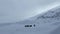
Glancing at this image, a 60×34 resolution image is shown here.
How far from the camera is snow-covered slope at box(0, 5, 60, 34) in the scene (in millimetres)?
1396

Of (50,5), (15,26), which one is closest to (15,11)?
(15,26)

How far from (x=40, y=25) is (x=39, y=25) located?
0.04 ft

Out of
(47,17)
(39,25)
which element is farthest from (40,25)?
(47,17)

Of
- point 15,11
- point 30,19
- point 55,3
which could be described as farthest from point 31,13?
point 55,3

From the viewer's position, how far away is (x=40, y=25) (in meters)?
1.40

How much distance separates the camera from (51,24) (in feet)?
4.62

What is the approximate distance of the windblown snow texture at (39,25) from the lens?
4.58 ft

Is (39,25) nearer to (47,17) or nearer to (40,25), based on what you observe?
(40,25)

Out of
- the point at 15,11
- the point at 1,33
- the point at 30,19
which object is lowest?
the point at 1,33

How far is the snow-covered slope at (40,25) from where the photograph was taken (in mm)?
1396

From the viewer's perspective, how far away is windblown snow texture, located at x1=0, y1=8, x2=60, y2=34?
1396 mm

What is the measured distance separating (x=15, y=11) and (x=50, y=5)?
479 mm

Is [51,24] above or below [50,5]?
below

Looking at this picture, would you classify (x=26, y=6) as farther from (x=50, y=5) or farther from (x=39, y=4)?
(x=50, y=5)
